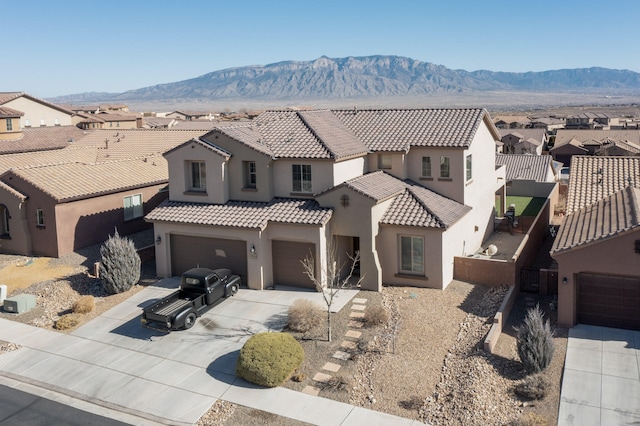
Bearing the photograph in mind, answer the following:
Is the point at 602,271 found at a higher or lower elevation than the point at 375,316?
higher

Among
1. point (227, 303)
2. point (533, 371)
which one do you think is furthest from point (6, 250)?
point (533, 371)

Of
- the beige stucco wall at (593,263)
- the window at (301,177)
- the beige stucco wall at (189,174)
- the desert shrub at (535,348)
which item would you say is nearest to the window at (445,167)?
the window at (301,177)

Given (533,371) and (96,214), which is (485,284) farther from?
(96,214)

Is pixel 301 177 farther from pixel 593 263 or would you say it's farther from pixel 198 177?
pixel 593 263

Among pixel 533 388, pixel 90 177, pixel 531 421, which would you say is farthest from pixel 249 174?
pixel 531 421

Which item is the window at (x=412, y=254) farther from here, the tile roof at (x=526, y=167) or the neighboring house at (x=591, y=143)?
the neighboring house at (x=591, y=143)

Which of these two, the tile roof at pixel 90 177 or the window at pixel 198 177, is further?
the tile roof at pixel 90 177
